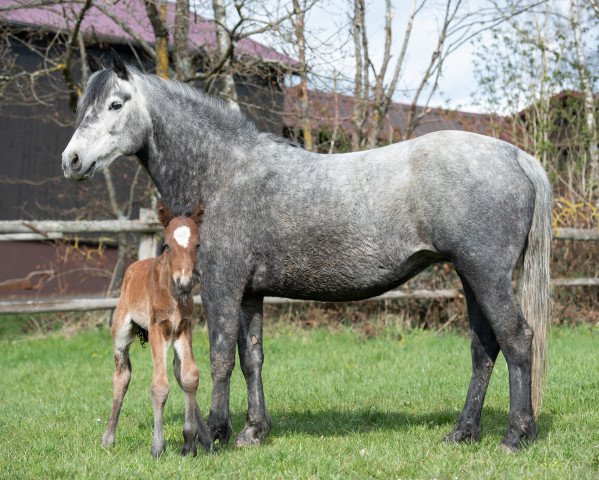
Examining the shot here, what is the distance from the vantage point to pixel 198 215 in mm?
4430

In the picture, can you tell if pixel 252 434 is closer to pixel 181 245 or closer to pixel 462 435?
pixel 462 435

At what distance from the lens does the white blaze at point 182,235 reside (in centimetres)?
411

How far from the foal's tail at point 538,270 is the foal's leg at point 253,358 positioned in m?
1.79

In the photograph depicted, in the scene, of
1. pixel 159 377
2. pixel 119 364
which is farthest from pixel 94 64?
pixel 159 377

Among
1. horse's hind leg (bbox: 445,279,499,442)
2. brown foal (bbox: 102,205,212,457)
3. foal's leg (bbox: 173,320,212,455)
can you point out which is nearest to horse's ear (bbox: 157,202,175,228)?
brown foal (bbox: 102,205,212,457)

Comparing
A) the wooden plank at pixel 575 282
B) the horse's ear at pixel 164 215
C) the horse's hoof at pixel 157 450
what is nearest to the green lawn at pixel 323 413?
the horse's hoof at pixel 157 450

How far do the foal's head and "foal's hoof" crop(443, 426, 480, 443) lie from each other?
2.00 metres

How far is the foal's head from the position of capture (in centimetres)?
400

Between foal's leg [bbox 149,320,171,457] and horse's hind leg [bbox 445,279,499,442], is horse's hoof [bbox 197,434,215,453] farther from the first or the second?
horse's hind leg [bbox 445,279,499,442]

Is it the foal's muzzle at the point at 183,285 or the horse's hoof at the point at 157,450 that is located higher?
the foal's muzzle at the point at 183,285

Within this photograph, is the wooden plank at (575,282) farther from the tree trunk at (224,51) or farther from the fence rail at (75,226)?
the fence rail at (75,226)

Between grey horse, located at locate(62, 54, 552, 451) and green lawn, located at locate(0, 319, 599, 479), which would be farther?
grey horse, located at locate(62, 54, 552, 451)

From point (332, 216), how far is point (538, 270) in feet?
4.52

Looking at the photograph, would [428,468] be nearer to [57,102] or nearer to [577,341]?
[577,341]
